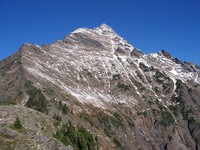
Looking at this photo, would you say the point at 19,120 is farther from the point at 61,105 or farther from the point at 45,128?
the point at 61,105

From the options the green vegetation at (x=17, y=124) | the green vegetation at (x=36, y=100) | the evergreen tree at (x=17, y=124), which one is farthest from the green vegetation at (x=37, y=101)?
the green vegetation at (x=17, y=124)

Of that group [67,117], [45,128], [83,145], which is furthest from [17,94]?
[45,128]

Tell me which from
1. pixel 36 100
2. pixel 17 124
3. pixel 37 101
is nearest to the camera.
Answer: pixel 17 124

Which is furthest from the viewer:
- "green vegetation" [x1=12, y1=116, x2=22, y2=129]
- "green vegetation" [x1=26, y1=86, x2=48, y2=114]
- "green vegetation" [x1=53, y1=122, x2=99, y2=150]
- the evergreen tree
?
"green vegetation" [x1=26, y1=86, x2=48, y2=114]

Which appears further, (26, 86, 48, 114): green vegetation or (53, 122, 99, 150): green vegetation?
(26, 86, 48, 114): green vegetation

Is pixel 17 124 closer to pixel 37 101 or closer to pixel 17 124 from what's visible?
pixel 17 124

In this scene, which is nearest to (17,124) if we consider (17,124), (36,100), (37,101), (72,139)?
(17,124)

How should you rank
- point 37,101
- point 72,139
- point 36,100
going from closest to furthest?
point 72,139 < point 37,101 < point 36,100

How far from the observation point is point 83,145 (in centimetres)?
9556

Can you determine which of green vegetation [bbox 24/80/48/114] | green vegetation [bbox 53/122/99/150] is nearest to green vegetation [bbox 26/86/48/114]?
green vegetation [bbox 24/80/48/114]

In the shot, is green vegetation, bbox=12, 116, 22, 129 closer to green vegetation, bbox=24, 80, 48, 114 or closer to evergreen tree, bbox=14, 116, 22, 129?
evergreen tree, bbox=14, 116, 22, 129

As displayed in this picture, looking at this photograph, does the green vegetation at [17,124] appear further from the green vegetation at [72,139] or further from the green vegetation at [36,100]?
the green vegetation at [36,100]

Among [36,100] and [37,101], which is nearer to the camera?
[37,101]

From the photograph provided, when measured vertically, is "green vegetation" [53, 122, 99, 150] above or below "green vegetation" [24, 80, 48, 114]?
below
